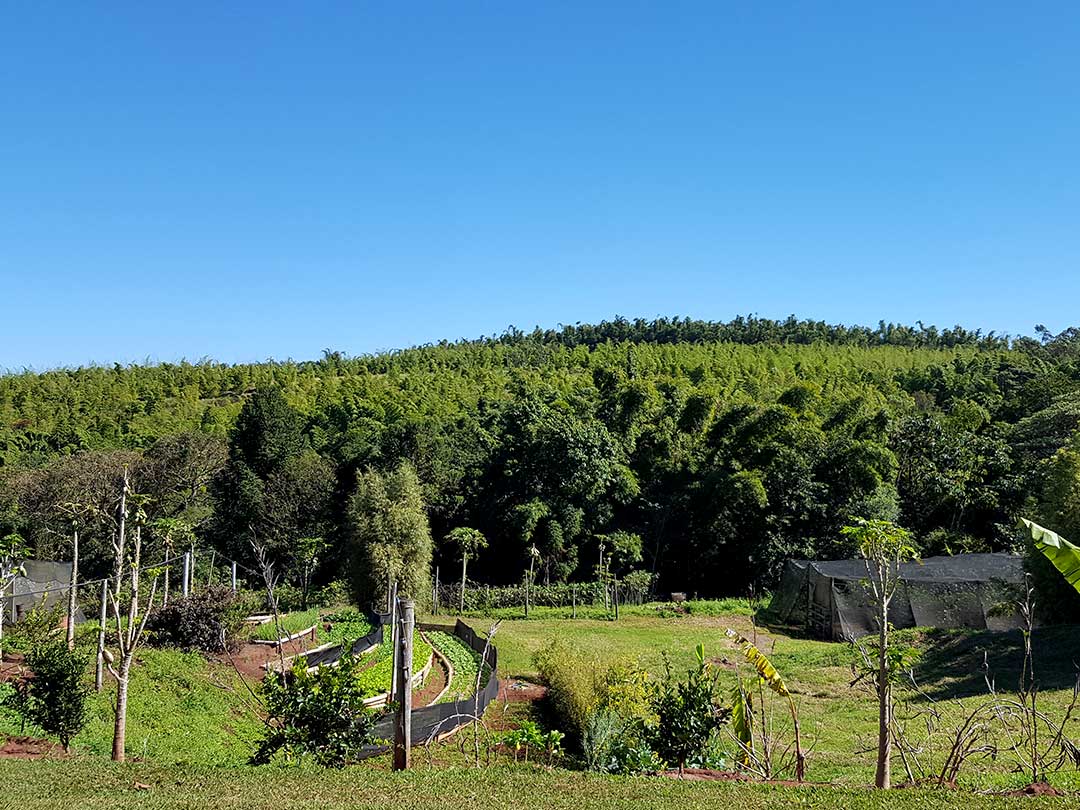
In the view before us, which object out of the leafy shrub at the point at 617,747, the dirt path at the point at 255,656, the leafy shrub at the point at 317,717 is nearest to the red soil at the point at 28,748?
the leafy shrub at the point at 317,717

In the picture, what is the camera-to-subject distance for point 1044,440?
104 feet

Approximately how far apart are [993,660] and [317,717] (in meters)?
13.7

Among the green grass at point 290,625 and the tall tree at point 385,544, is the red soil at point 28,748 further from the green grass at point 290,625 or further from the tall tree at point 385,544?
the tall tree at point 385,544

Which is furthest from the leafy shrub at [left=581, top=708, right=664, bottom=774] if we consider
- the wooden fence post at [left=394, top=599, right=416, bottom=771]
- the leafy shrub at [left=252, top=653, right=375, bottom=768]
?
the leafy shrub at [left=252, top=653, right=375, bottom=768]

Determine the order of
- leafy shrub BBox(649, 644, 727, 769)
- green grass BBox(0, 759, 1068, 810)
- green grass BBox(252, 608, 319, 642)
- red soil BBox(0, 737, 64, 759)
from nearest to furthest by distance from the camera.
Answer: green grass BBox(0, 759, 1068, 810) < leafy shrub BBox(649, 644, 727, 769) < red soil BBox(0, 737, 64, 759) < green grass BBox(252, 608, 319, 642)

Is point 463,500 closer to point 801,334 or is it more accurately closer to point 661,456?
point 661,456

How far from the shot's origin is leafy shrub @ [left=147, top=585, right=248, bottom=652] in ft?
58.0

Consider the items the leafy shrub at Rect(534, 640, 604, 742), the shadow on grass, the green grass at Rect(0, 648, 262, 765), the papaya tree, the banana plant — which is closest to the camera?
the papaya tree

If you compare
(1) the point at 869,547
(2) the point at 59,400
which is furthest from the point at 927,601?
(2) the point at 59,400

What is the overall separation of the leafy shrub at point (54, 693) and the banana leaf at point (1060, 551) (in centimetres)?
1072

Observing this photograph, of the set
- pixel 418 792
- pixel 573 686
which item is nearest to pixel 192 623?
pixel 573 686

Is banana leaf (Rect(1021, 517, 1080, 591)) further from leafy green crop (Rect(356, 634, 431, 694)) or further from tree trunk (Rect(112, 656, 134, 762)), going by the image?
leafy green crop (Rect(356, 634, 431, 694))

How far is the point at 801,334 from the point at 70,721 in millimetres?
66739

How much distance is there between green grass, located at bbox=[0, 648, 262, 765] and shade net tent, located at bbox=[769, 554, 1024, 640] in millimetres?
14451
